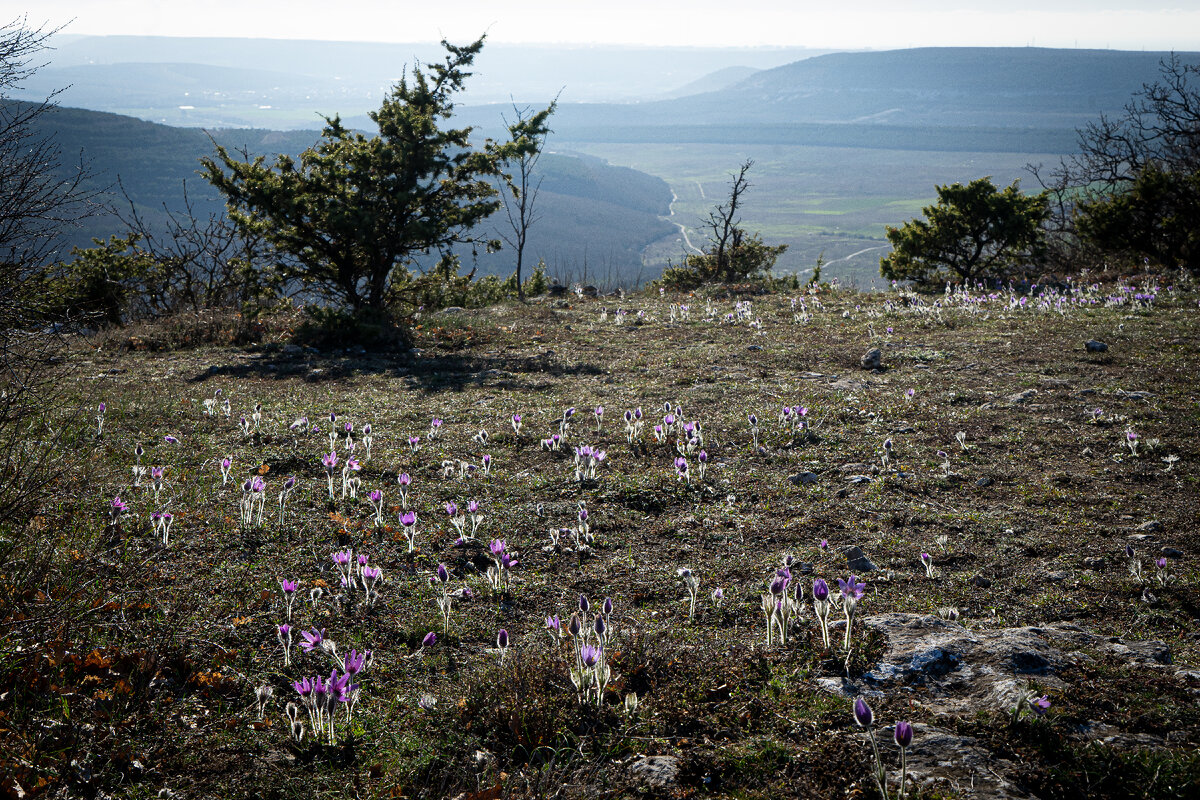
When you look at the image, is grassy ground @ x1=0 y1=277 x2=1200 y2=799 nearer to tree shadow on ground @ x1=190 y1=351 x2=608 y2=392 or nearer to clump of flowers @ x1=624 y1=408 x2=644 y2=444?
clump of flowers @ x1=624 y1=408 x2=644 y2=444

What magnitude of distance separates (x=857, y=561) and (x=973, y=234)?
77.7ft

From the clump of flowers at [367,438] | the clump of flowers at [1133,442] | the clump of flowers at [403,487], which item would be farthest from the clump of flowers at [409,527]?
the clump of flowers at [1133,442]

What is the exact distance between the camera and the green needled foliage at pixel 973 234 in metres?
23.9

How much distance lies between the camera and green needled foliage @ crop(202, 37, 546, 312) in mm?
15266

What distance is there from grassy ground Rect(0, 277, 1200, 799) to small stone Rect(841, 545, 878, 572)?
11 centimetres

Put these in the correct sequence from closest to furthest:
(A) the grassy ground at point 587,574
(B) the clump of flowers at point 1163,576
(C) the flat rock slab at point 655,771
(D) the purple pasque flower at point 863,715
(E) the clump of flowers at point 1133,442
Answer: (D) the purple pasque flower at point 863,715 < (C) the flat rock slab at point 655,771 < (A) the grassy ground at point 587,574 < (B) the clump of flowers at point 1163,576 < (E) the clump of flowers at point 1133,442

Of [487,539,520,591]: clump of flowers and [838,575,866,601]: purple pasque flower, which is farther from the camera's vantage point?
[487,539,520,591]: clump of flowers

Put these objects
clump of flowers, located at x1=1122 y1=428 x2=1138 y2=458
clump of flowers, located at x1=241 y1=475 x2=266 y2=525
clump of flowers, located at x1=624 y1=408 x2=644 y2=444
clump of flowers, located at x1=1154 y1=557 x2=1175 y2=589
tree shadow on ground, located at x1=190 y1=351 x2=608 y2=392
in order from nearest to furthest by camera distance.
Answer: clump of flowers, located at x1=1154 y1=557 x2=1175 y2=589 < clump of flowers, located at x1=241 y1=475 x2=266 y2=525 < clump of flowers, located at x1=1122 y1=428 x2=1138 y2=458 < clump of flowers, located at x1=624 y1=408 x2=644 y2=444 < tree shadow on ground, located at x1=190 y1=351 x2=608 y2=392

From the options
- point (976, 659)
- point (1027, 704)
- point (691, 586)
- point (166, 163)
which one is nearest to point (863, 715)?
point (1027, 704)

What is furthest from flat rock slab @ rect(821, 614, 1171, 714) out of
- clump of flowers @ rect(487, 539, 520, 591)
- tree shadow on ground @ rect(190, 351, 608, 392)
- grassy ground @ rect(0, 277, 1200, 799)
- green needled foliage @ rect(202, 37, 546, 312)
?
green needled foliage @ rect(202, 37, 546, 312)

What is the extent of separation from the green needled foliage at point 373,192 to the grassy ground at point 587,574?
4.94 metres

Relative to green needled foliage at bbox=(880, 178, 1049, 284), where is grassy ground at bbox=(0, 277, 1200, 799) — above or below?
below

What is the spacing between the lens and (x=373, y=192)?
15.8 meters

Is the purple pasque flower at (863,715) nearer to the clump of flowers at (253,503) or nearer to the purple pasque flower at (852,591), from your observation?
the purple pasque flower at (852,591)
